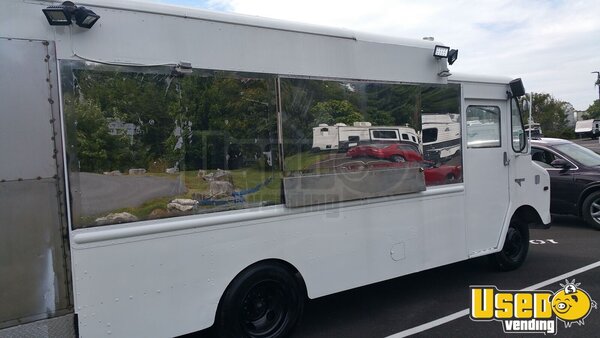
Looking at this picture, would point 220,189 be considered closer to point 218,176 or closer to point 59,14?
point 218,176

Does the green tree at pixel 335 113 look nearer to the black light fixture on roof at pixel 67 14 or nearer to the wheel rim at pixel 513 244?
the black light fixture on roof at pixel 67 14

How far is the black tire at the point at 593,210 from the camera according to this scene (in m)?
8.83

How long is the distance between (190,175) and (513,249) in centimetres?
458

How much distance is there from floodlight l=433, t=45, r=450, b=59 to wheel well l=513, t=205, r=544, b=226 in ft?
8.09

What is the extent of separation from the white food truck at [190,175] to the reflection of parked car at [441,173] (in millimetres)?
84

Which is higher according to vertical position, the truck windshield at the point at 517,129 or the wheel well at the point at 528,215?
the truck windshield at the point at 517,129

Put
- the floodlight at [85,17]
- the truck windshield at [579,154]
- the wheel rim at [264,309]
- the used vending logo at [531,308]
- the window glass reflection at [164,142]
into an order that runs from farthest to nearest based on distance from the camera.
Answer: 1. the truck windshield at [579,154]
2. the used vending logo at [531,308]
3. the wheel rim at [264,309]
4. the window glass reflection at [164,142]
5. the floodlight at [85,17]

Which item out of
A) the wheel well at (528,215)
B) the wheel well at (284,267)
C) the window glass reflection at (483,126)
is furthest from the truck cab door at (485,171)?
the wheel well at (284,267)

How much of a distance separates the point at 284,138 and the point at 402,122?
55.4 inches

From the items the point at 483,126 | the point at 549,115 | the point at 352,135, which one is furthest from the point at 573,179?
the point at 549,115

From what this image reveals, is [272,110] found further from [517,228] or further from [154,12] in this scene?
[517,228]

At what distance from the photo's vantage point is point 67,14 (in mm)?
2977

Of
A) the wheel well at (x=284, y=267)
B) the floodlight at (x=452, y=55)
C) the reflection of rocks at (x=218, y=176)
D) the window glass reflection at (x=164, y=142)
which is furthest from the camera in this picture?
the floodlight at (x=452, y=55)

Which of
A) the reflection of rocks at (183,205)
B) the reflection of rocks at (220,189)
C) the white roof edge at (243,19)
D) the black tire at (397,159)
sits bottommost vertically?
the reflection of rocks at (183,205)
